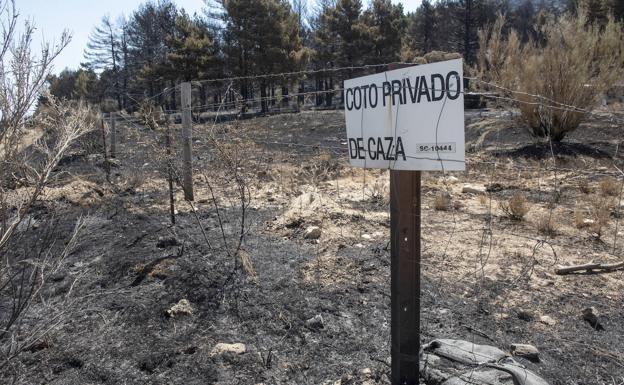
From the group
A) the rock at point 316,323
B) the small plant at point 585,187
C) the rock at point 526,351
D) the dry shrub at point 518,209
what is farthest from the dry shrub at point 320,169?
the rock at point 526,351

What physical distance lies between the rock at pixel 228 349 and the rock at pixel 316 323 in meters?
0.43

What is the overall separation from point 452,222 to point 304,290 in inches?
98.0

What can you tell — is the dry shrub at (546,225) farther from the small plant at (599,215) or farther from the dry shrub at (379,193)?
the dry shrub at (379,193)

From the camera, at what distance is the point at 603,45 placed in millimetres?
10727

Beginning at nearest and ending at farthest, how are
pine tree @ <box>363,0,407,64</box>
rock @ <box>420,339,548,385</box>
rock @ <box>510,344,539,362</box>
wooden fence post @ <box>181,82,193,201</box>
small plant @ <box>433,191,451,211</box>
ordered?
rock @ <box>420,339,548,385</box> → rock @ <box>510,344,539,362</box> → wooden fence post @ <box>181,82,193,201</box> → small plant @ <box>433,191,451,211</box> → pine tree @ <box>363,0,407,64</box>

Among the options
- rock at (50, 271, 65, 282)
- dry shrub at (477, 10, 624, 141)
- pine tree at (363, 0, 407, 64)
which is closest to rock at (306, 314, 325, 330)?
rock at (50, 271, 65, 282)

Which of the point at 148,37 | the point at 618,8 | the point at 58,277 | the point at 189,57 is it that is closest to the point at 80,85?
the point at 148,37

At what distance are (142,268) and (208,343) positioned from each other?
1.47 m

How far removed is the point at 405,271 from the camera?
223 centimetres

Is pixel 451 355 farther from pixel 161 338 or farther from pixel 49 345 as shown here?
pixel 49 345

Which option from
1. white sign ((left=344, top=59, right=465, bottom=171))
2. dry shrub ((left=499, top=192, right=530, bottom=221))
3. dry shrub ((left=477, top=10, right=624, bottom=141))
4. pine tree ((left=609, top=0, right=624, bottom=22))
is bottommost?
dry shrub ((left=499, top=192, right=530, bottom=221))

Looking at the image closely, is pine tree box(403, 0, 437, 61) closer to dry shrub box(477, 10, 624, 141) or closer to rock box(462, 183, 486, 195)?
dry shrub box(477, 10, 624, 141)

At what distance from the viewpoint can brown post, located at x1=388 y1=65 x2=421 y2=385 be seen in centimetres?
217

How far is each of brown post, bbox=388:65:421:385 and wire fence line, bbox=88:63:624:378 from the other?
54 cm
